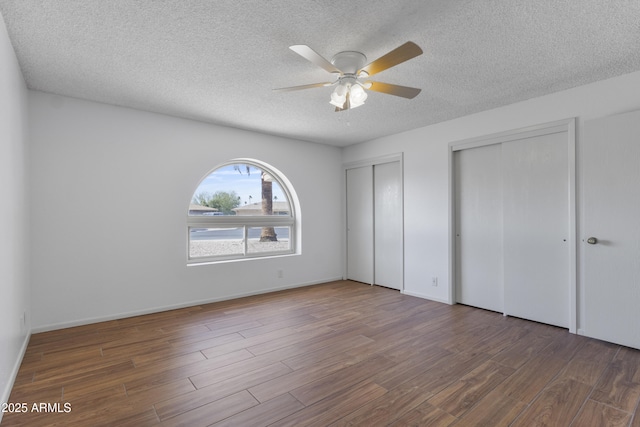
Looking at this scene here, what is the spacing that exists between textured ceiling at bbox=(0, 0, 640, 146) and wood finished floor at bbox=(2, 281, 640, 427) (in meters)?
2.37

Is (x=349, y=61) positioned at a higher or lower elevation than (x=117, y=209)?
higher

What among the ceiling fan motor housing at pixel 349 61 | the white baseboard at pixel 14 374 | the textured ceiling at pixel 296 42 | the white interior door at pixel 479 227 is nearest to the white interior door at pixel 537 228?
the white interior door at pixel 479 227

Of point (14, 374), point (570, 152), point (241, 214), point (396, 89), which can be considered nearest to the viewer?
point (14, 374)

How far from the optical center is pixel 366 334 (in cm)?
311

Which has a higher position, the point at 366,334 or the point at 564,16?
the point at 564,16

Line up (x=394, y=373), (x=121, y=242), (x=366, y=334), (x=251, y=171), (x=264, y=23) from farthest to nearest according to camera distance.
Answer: (x=251, y=171) → (x=121, y=242) → (x=366, y=334) → (x=394, y=373) → (x=264, y=23)

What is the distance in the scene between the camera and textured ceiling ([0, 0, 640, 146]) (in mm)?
1920

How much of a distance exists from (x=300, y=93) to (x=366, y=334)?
2.46 meters

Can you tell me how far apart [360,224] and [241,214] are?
1998 mm

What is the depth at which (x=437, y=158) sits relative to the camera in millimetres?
4289

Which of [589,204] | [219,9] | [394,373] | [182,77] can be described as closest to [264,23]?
[219,9]

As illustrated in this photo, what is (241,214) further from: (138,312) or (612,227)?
(612,227)

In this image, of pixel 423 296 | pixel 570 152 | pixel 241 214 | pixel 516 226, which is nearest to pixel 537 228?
pixel 516 226

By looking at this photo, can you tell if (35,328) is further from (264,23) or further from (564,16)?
(564,16)
